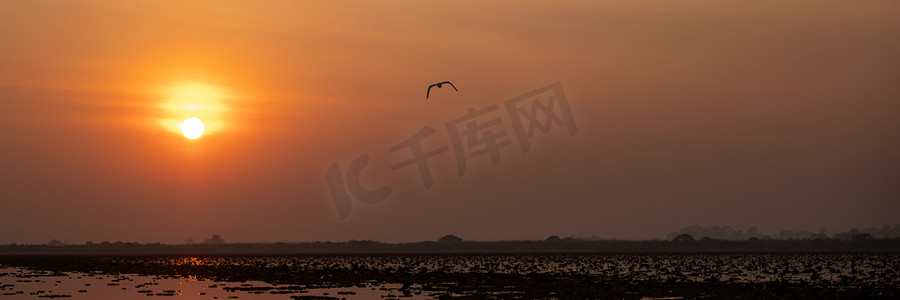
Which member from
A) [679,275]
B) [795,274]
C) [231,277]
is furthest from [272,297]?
[795,274]

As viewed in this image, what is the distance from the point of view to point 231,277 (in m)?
82.4

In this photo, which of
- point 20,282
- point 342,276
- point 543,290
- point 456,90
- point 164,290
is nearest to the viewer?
point 543,290

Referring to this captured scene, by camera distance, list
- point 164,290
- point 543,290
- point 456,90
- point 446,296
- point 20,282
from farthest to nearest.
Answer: point 20,282 → point 456,90 → point 164,290 → point 543,290 → point 446,296

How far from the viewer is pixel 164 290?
212 feet

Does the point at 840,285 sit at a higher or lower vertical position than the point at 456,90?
lower

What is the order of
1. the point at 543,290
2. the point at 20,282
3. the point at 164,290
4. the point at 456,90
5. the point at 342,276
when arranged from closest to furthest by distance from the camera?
the point at 543,290 → the point at 164,290 → the point at 456,90 → the point at 20,282 → the point at 342,276

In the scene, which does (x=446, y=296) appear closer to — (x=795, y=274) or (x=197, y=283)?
(x=197, y=283)

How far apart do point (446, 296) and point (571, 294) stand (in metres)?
6.78

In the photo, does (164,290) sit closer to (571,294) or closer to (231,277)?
(231,277)

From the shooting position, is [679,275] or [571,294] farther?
[679,275]

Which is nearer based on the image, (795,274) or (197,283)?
(197,283)

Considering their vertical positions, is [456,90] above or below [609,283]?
above

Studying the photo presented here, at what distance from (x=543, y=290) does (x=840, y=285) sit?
60.0 ft

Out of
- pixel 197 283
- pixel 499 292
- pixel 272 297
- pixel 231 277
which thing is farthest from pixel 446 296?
pixel 231 277
